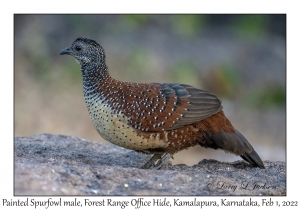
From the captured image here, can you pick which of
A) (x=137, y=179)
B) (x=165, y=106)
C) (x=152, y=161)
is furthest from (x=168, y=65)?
(x=137, y=179)

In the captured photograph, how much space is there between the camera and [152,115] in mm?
6285

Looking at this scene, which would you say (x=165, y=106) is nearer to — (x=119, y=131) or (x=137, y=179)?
(x=119, y=131)

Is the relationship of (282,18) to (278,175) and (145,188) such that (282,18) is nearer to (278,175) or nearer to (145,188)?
(278,175)

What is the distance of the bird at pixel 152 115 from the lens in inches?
244

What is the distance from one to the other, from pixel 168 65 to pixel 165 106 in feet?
27.4

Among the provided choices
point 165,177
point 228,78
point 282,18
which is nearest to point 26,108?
point 228,78

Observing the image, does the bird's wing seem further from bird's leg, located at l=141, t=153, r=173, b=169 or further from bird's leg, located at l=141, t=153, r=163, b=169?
bird's leg, located at l=141, t=153, r=163, b=169

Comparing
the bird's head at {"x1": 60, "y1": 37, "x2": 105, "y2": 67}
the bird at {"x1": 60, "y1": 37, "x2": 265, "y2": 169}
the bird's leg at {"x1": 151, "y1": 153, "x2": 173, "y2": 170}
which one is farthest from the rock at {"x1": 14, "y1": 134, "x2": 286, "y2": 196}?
the bird's head at {"x1": 60, "y1": 37, "x2": 105, "y2": 67}

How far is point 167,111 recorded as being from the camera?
6.36 meters

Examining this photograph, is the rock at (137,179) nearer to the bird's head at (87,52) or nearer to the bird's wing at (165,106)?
the bird's wing at (165,106)

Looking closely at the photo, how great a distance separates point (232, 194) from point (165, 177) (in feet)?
2.40

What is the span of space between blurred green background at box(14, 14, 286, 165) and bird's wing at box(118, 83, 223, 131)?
5703 millimetres

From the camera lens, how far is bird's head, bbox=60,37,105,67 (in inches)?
267

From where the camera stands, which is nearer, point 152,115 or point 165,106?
point 152,115
